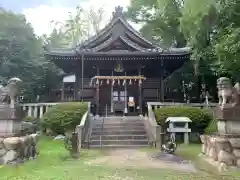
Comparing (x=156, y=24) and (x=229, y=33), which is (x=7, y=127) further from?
(x=156, y=24)

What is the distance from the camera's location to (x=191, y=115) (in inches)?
670

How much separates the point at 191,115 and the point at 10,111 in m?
10.8

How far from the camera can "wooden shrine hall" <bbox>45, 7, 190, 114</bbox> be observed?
2214 centimetres

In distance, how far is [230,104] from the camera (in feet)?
→ 31.7

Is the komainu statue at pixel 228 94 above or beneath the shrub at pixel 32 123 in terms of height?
above

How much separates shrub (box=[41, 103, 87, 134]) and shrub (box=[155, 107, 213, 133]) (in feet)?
15.6

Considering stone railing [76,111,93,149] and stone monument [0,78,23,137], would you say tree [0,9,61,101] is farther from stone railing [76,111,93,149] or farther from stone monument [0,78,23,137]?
stone monument [0,78,23,137]

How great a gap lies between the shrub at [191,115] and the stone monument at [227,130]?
6.78m

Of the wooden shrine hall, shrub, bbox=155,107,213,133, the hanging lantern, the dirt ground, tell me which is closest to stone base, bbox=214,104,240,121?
the dirt ground

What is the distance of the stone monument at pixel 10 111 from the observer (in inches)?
391

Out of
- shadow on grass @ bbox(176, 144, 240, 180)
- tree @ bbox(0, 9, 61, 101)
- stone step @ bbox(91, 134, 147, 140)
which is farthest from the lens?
tree @ bbox(0, 9, 61, 101)

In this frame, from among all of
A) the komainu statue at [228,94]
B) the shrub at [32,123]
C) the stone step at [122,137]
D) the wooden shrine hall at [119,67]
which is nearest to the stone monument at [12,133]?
the stone step at [122,137]

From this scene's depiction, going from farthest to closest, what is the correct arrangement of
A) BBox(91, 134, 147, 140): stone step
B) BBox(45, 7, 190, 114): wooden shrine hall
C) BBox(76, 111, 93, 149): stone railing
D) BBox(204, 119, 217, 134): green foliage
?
1. BBox(45, 7, 190, 114): wooden shrine hall
2. BBox(204, 119, 217, 134): green foliage
3. BBox(91, 134, 147, 140): stone step
4. BBox(76, 111, 93, 149): stone railing

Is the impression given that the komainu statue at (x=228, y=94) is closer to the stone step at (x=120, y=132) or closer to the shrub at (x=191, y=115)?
the shrub at (x=191, y=115)
